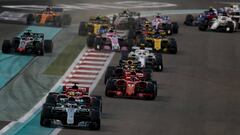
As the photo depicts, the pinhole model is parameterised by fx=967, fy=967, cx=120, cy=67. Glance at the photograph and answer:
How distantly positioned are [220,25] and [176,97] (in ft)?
98.6

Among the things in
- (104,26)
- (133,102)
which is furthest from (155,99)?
(104,26)

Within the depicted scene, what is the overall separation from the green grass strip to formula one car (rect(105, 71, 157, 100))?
7.73 metres

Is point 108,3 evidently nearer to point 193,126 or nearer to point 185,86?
point 185,86

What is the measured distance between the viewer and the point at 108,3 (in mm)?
91625

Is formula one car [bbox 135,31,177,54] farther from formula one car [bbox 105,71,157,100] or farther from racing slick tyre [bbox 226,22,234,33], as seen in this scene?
formula one car [bbox 105,71,157,100]

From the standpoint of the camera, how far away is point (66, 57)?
5741 centimetres

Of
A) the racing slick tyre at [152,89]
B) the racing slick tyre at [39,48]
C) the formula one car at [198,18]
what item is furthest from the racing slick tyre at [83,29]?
the racing slick tyre at [152,89]

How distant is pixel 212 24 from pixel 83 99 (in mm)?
37979

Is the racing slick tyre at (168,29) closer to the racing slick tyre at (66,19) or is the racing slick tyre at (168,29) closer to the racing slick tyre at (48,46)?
the racing slick tyre at (66,19)

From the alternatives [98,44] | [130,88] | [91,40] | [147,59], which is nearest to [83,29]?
[91,40]

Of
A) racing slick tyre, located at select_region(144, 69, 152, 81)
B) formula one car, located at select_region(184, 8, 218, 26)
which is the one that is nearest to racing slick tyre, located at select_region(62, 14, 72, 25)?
formula one car, located at select_region(184, 8, 218, 26)

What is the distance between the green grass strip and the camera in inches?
2061

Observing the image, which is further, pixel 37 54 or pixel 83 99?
pixel 37 54

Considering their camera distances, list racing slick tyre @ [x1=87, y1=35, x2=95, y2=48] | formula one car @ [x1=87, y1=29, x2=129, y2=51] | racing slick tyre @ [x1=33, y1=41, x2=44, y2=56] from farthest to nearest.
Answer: racing slick tyre @ [x1=87, y1=35, x2=95, y2=48]
formula one car @ [x1=87, y1=29, x2=129, y2=51]
racing slick tyre @ [x1=33, y1=41, x2=44, y2=56]
